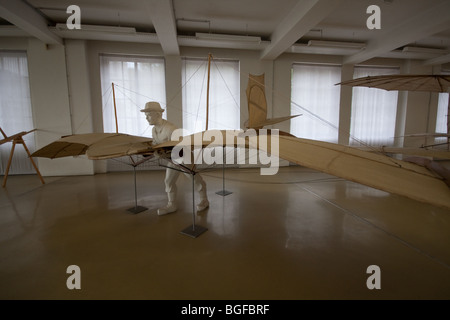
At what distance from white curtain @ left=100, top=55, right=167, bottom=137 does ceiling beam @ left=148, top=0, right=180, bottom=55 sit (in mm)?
806

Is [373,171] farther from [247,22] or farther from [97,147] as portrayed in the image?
[247,22]

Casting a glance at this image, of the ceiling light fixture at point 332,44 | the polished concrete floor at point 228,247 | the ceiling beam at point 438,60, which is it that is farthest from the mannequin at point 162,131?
the ceiling beam at point 438,60

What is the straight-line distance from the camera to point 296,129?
6.31 metres

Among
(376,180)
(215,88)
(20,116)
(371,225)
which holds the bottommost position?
(371,225)

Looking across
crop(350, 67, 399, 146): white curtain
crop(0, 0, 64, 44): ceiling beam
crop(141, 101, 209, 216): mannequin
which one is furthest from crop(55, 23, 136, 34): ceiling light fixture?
crop(350, 67, 399, 146): white curtain

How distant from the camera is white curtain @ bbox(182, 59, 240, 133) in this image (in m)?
5.62

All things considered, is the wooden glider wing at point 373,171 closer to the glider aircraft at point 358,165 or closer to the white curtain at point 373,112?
the glider aircraft at point 358,165

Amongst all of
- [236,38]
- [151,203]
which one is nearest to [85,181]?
[151,203]

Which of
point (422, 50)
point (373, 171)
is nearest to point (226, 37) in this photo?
point (373, 171)

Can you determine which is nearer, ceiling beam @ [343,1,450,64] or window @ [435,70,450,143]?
ceiling beam @ [343,1,450,64]

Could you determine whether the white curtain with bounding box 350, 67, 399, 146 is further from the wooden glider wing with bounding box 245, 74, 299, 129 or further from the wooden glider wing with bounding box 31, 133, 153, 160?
the wooden glider wing with bounding box 31, 133, 153, 160

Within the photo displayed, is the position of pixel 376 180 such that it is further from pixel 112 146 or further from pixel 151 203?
pixel 151 203

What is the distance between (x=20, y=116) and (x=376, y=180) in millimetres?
7071

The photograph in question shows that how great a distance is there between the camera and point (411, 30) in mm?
4359
